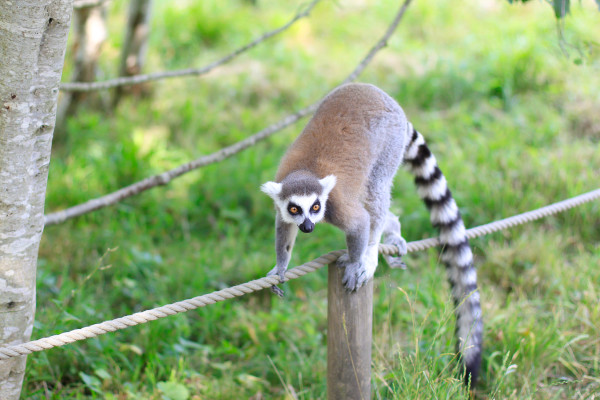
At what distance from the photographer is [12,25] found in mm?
1992

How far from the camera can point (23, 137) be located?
2137 mm

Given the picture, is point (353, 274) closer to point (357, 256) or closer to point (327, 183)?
point (357, 256)

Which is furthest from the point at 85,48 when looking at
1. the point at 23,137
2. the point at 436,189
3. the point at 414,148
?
the point at 436,189

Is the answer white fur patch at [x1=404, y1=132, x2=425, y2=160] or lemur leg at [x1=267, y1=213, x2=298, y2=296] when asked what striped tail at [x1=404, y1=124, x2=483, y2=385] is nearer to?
white fur patch at [x1=404, y1=132, x2=425, y2=160]

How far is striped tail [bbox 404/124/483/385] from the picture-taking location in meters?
3.04

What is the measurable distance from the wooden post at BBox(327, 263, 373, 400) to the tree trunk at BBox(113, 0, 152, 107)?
513 cm

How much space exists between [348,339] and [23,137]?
1.62m

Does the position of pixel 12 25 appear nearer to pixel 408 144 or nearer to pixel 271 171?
pixel 408 144

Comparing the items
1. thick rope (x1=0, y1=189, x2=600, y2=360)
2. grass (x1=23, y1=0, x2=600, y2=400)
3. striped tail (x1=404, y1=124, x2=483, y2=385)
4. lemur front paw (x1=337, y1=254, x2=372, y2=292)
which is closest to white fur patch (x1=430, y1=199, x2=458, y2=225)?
striped tail (x1=404, y1=124, x2=483, y2=385)

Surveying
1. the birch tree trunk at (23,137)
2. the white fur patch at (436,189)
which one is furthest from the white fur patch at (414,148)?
the birch tree trunk at (23,137)

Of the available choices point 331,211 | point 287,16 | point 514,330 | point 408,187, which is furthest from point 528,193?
point 287,16

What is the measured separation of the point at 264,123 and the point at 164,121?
1242mm

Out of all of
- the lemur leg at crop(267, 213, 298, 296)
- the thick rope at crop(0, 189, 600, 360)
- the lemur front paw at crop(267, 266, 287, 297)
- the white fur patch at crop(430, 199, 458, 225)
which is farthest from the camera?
the white fur patch at crop(430, 199, 458, 225)

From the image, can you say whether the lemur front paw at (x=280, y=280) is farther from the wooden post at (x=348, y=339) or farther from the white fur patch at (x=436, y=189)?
the white fur patch at (x=436, y=189)
